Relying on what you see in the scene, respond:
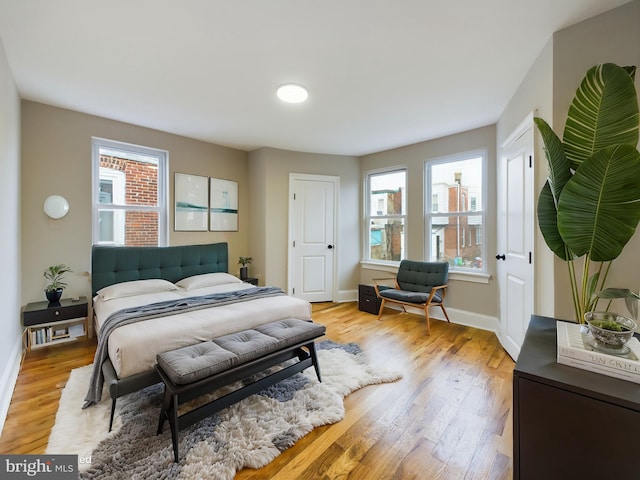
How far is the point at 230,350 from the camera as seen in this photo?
5.98 feet

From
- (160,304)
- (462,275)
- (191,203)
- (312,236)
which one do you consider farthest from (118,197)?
(462,275)

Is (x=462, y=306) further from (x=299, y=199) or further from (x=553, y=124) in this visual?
(x=299, y=199)

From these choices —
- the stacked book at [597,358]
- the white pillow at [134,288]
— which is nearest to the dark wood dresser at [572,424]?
the stacked book at [597,358]

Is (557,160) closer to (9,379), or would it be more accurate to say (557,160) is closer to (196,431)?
(196,431)

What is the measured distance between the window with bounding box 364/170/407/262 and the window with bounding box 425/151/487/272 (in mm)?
444

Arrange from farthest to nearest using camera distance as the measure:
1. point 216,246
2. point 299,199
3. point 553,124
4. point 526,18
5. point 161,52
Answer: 1. point 299,199
2. point 216,246
3. point 161,52
4. point 553,124
5. point 526,18

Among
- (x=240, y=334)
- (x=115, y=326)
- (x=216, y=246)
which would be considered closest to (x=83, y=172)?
(x=216, y=246)

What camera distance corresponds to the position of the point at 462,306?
375 cm

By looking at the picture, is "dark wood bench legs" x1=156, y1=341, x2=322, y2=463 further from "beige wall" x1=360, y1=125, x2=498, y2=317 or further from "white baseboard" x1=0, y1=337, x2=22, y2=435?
"beige wall" x1=360, y1=125, x2=498, y2=317

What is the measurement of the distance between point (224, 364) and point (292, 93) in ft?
7.46

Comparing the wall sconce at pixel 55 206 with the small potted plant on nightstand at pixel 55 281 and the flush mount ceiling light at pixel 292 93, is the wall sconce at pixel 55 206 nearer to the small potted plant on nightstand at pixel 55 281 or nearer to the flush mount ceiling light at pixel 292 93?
the small potted plant on nightstand at pixel 55 281

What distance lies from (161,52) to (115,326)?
1977 mm

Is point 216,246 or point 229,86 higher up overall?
point 229,86
